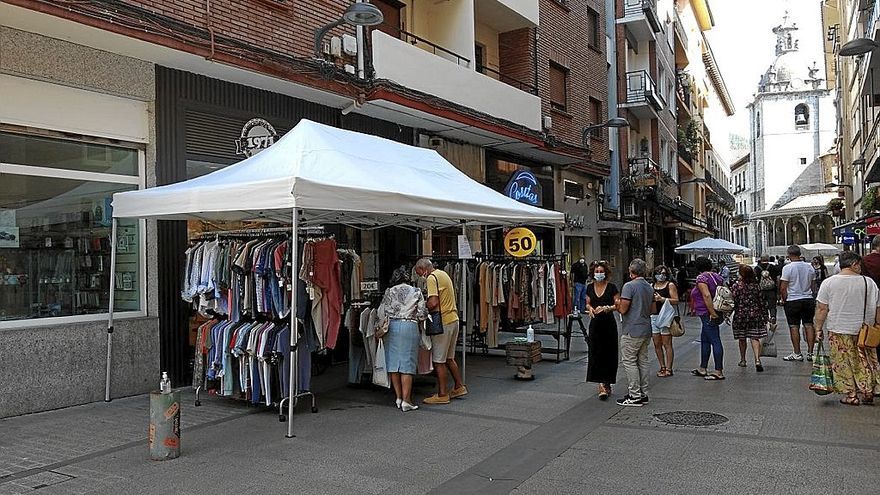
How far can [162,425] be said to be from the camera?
5883 millimetres

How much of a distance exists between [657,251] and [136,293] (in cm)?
2900

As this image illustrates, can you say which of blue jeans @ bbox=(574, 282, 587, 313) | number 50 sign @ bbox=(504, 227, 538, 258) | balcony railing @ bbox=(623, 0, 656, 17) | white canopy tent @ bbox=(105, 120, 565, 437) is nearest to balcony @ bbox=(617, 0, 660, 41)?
balcony railing @ bbox=(623, 0, 656, 17)

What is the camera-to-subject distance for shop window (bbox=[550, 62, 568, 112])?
19.3 metres

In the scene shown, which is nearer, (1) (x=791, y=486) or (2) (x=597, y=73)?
(1) (x=791, y=486)

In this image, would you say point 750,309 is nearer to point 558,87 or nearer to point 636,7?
point 558,87

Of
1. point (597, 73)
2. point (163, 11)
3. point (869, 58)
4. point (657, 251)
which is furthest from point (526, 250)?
point (657, 251)

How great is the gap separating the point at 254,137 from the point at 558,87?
11.3 m

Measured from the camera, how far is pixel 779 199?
8919 cm

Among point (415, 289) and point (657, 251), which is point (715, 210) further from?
point (415, 289)

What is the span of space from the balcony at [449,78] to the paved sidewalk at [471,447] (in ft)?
20.1

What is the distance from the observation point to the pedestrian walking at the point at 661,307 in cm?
991

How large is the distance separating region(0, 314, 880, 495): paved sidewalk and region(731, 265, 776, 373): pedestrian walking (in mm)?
1537

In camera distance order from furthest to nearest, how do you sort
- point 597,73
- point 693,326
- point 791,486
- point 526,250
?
point 597,73
point 693,326
point 526,250
point 791,486

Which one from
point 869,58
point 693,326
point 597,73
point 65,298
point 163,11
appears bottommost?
point 693,326
